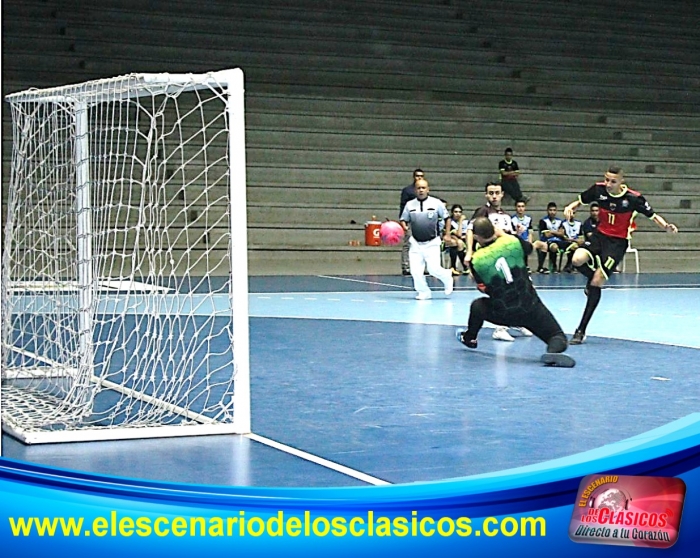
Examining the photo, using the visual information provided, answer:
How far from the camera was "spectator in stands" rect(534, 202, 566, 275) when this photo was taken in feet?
78.8

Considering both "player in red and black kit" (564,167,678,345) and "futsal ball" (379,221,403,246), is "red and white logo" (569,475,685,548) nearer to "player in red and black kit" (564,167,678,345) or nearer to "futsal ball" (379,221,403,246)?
"player in red and black kit" (564,167,678,345)

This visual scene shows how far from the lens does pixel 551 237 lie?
79.5ft

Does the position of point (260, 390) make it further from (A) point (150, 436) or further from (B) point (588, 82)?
(B) point (588, 82)

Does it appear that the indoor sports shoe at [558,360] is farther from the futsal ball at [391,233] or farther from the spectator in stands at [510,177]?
the spectator in stands at [510,177]

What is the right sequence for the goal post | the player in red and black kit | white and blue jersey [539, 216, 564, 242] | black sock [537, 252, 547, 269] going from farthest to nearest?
1. white and blue jersey [539, 216, 564, 242]
2. black sock [537, 252, 547, 269]
3. the player in red and black kit
4. the goal post

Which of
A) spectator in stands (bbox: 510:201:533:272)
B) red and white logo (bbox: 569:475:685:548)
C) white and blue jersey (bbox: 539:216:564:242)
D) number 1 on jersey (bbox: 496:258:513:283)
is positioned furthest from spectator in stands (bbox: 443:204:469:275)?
red and white logo (bbox: 569:475:685:548)

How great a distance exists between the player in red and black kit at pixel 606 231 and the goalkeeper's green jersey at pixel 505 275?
1.54 metres

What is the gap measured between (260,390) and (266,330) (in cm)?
403

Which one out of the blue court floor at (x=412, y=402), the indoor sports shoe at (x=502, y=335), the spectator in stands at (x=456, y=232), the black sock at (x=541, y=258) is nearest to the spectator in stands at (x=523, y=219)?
the black sock at (x=541, y=258)

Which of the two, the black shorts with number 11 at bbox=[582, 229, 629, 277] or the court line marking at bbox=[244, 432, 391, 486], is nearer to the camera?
the court line marking at bbox=[244, 432, 391, 486]

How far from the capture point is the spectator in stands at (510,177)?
2547 cm

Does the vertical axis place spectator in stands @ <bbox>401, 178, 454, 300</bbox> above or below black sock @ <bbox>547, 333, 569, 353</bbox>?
above

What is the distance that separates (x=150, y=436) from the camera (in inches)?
257

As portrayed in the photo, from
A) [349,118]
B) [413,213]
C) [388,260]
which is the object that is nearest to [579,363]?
[413,213]
